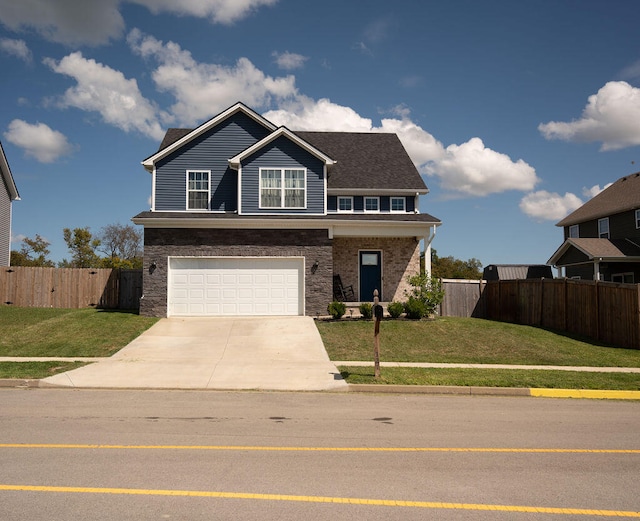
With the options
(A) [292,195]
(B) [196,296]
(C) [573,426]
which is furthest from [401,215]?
(C) [573,426]

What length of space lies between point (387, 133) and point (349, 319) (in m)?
13.4

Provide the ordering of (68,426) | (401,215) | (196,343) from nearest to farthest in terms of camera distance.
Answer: (68,426) < (196,343) < (401,215)

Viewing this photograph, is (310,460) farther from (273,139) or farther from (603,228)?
(603,228)

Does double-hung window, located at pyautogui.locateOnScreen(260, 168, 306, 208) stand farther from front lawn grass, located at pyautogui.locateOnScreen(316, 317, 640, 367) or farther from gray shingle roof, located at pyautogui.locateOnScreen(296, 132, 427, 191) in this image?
front lawn grass, located at pyautogui.locateOnScreen(316, 317, 640, 367)

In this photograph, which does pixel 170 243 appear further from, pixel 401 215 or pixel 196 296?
pixel 401 215

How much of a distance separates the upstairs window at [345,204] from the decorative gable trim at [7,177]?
18472mm

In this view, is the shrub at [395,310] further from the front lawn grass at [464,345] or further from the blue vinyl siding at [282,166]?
the blue vinyl siding at [282,166]

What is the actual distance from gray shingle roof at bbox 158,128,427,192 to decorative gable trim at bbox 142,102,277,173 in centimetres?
118

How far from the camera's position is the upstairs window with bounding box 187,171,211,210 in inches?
899

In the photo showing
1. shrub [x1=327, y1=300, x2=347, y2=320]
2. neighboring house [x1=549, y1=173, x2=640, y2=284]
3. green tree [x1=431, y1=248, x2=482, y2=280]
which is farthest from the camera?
green tree [x1=431, y1=248, x2=482, y2=280]

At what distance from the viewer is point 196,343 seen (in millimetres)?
16984

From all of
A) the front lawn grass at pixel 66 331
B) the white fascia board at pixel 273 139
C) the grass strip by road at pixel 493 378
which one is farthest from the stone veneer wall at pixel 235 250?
the grass strip by road at pixel 493 378

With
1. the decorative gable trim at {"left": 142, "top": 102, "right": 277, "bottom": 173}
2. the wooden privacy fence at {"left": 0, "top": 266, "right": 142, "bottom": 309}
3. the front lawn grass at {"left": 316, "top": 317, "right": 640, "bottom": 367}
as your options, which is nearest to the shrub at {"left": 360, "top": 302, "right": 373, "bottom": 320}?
the front lawn grass at {"left": 316, "top": 317, "right": 640, "bottom": 367}

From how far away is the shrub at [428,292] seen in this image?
2111 cm
